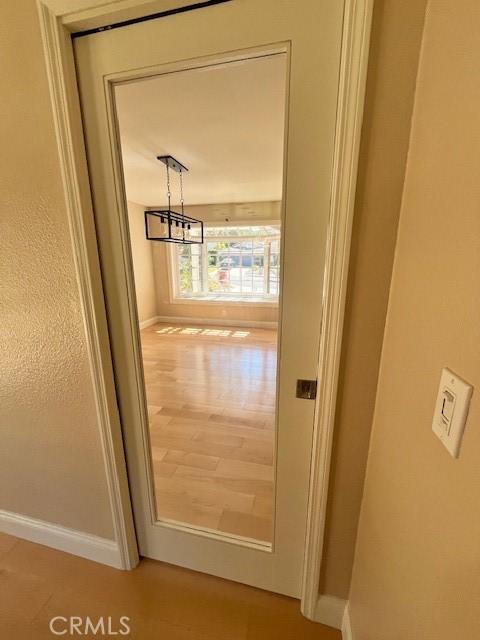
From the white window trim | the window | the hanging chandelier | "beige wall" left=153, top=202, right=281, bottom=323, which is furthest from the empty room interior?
the white window trim

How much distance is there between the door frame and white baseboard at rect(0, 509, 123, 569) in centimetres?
49

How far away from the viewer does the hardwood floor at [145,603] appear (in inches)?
43.4

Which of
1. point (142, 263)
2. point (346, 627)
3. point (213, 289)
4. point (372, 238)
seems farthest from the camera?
point (213, 289)

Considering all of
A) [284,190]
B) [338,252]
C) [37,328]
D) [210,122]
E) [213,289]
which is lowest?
[213,289]

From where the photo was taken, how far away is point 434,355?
0.54m

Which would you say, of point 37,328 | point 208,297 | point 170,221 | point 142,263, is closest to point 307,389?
point 37,328

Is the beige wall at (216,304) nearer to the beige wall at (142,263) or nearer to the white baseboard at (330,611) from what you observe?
the beige wall at (142,263)

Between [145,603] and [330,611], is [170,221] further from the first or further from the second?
[330,611]

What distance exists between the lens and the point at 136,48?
812 mm

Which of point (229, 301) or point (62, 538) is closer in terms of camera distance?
point (62, 538)

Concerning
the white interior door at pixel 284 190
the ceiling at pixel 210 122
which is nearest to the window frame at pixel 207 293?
the ceiling at pixel 210 122

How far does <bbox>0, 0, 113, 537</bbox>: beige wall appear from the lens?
0.89 meters

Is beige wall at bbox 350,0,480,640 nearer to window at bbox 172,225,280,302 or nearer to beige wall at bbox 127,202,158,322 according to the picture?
window at bbox 172,225,280,302

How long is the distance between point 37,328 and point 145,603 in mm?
1270
